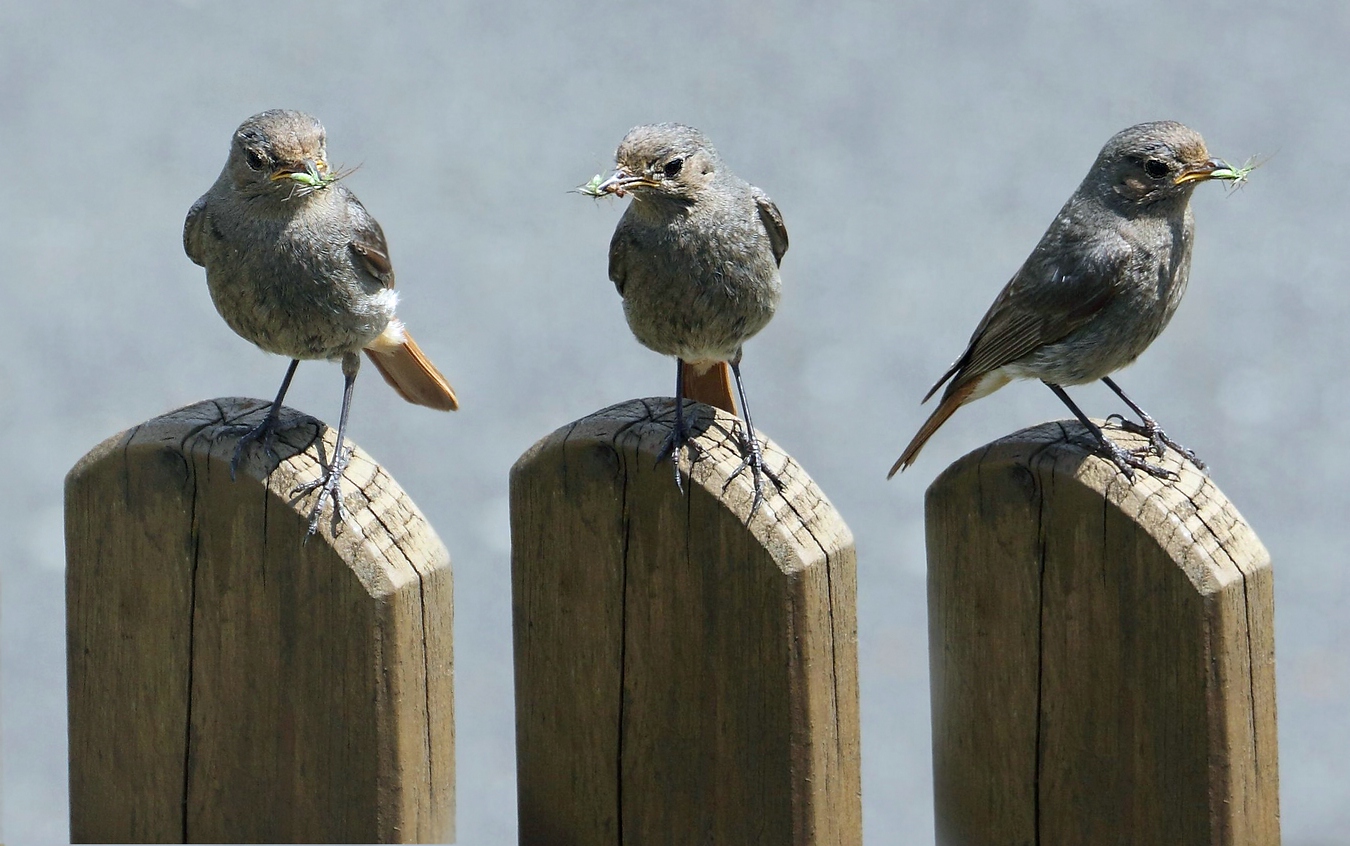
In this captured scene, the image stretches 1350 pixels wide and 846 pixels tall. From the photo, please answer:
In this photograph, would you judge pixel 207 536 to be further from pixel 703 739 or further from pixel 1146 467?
pixel 1146 467

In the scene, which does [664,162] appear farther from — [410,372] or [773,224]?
[410,372]

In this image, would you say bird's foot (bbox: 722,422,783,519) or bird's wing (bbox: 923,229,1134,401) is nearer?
bird's foot (bbox: 722,422,783,519)

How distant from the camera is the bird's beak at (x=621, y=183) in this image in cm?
322

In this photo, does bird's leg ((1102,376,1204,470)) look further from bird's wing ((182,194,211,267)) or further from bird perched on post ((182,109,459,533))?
bird's wing ((182,194,211,267))

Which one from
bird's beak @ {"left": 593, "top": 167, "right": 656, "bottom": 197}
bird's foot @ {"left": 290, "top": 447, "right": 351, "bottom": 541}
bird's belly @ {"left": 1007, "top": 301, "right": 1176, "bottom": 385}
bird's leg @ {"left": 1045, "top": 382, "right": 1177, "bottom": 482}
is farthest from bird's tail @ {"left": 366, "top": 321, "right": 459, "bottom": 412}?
bird's leg @ {"left": 1045, "top": 382, "right": 1177, "bottom": 482}

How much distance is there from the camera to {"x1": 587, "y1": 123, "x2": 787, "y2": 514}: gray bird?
11.8ft

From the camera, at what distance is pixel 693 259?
11.9ft

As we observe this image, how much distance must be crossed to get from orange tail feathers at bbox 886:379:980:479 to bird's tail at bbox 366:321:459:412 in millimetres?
1147

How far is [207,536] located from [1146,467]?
66.7 inches

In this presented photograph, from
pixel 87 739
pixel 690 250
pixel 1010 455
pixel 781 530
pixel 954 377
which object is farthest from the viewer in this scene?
pixel 954 377

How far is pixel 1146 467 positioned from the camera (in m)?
2.73

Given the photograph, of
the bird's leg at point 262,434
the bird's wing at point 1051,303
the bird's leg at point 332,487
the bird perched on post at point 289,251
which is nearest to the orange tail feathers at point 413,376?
the bird perched on post at point 289,251

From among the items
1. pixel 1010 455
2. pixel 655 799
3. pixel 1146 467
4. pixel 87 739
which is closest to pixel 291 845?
pixel 87 739

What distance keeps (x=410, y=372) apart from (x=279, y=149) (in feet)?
2.33
